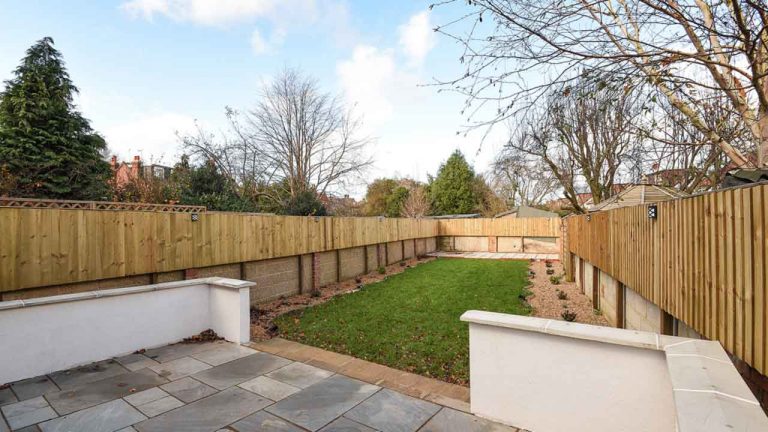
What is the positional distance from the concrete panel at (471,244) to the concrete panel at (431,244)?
1.21 meters

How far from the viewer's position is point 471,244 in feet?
66.5

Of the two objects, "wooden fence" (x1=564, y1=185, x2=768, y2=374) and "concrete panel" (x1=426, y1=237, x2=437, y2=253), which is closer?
"wooden fence" (x1=564, y1=185, x2=768, y2=374)

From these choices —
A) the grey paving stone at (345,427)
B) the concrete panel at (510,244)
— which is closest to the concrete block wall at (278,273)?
the grey paving stone at (345,427)

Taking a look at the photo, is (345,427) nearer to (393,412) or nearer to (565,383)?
(393,412)

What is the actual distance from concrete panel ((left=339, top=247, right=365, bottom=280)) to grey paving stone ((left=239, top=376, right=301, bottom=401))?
7.30m

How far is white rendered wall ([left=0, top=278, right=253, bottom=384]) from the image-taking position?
358cm

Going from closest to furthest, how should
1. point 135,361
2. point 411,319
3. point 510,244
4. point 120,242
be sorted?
point 135,361
point 120,242
point 411,319
point 510,244

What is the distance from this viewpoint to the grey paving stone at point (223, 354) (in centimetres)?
424

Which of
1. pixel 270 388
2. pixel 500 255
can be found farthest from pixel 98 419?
pixel 500 255

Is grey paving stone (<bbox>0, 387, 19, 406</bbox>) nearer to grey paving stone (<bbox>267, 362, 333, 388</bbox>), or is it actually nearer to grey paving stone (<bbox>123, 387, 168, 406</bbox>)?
grey paving stone (<bbox>123, 387, 168, 406</bbox>)

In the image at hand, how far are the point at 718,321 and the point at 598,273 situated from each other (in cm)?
576

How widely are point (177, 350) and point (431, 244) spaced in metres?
16.5

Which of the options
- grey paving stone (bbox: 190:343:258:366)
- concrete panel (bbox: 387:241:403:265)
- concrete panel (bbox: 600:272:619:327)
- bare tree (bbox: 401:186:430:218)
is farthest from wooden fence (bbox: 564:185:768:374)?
bare tree (bbox: 401:186:430:218)

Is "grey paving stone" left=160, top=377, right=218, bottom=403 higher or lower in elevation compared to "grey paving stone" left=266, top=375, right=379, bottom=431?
higher
